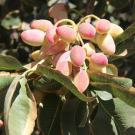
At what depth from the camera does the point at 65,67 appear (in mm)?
523

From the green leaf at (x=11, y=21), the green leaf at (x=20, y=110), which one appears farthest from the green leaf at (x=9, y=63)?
the green leaf at (x=11, y=21)

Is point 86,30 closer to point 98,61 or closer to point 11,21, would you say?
point 98,61

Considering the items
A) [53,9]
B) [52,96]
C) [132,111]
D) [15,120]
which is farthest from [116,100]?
[53,9]

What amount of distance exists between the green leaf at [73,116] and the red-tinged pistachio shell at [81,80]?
105 mm

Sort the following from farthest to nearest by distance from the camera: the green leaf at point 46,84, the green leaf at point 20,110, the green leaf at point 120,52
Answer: the green leaf at point 120,52
the green leaf at point 46,84
the green leaf at point 20,110

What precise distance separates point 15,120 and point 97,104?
0.93 feet

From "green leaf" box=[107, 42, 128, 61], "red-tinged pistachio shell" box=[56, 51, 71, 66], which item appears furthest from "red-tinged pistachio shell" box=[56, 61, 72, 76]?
"green leaf" box=[107, 42, 128, 61]

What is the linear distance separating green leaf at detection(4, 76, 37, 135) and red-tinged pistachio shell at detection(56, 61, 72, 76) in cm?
11

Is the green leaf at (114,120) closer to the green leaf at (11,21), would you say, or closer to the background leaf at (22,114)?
the background leaf at (22,114)

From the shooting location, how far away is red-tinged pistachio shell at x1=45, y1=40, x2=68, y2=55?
0.59 m

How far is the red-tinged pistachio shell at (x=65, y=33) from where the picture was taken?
55cm

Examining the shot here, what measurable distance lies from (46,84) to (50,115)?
0.11 metres

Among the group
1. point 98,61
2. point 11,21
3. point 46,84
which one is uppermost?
point 98,61

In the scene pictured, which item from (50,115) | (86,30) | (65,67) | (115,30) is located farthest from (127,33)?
(50,115)
